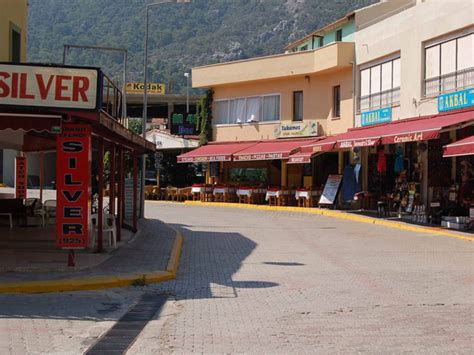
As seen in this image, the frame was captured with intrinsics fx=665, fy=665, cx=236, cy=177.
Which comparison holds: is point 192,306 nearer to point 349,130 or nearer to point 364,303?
point 364,303

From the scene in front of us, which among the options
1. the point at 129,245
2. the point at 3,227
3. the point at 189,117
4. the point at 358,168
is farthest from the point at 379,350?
the point at 189,117

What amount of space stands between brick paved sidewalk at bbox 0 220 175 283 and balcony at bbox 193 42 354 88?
15.4m

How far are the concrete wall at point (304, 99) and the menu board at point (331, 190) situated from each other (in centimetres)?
259

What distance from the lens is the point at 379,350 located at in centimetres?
707

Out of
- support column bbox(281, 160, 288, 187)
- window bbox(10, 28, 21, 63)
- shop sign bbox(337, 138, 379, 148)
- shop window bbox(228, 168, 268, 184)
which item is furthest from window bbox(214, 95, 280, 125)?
window bbox(10, 28, 21, 63)

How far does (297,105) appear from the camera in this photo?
35281mm

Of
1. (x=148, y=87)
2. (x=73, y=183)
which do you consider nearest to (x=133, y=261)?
(x=73, y=183)

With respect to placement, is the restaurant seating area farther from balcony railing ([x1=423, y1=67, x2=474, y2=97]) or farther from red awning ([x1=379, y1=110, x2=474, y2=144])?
balcony railing ([x1=423, y1=67, x2=474, y2=97])

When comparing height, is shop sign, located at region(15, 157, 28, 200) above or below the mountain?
below

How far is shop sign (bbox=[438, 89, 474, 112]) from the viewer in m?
21.6

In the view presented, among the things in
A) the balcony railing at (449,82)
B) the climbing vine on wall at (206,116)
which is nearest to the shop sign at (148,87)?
the climbing vine on wall at (206,116)

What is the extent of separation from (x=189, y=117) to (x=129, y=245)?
29.8 meters

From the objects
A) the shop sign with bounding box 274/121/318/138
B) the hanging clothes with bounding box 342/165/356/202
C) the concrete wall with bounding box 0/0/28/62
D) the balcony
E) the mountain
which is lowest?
the hanging clothes with bounding box 342/165/356/202

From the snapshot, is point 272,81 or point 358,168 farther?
point 272,81
